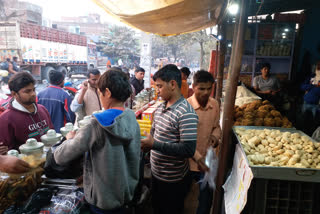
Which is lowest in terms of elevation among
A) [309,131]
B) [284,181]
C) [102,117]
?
[309,131]

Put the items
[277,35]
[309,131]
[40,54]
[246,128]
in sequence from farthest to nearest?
[40,54]
[277,35]
[309,131]
[246,128]

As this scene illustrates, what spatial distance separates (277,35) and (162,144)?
7240mm

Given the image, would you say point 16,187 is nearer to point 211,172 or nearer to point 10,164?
point 10,164

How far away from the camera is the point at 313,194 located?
152 cm

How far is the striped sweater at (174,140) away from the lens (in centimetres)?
178

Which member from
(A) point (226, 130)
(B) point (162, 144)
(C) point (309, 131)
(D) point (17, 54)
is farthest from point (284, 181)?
(D) point (17, 54)

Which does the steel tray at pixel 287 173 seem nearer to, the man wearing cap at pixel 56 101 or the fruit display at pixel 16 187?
the fruit display at pixel 16 187

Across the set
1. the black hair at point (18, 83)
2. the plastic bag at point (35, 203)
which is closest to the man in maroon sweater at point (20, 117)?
the black hair at point (18, 83)

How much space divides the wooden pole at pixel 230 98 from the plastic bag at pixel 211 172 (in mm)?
208

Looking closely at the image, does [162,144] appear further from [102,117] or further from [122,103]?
[102,117]

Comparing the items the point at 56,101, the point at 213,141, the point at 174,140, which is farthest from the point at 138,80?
the point at 174,140

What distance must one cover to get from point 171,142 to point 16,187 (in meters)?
1.16

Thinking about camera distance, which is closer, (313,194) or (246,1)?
(313,194)

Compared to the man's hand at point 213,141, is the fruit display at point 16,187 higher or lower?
higher
